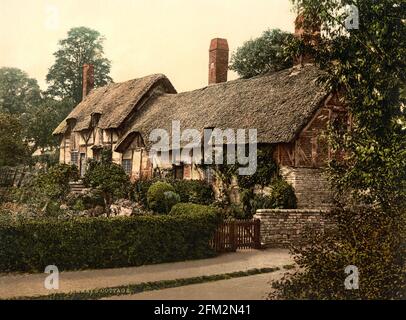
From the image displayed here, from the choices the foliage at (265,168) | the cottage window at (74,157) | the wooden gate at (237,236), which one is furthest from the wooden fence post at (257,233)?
the cottage window at (74,157)

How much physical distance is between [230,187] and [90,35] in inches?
1407

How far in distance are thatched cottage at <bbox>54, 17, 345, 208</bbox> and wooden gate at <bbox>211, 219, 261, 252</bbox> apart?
4.48 metres

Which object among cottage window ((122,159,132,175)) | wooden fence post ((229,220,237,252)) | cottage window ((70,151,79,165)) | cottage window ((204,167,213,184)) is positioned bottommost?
wooden fence post ((229,220,237,252))

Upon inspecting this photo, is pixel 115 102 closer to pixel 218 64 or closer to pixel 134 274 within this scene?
pixel 218 64

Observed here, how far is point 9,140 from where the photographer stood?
34344mm

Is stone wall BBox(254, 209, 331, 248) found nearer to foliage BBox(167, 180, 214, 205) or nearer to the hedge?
the hedge

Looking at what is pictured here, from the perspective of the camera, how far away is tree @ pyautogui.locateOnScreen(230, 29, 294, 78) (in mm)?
37000

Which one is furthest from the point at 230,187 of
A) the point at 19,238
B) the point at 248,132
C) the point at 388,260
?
the point at 388,260

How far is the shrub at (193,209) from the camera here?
14.4 metres

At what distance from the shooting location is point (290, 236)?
16672 mm

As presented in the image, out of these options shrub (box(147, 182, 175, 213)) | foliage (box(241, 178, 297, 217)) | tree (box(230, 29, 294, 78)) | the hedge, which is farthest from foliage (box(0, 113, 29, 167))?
the hedge

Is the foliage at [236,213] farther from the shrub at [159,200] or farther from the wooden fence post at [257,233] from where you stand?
the wooden fence post at [257,233]

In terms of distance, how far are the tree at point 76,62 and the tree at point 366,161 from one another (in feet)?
143

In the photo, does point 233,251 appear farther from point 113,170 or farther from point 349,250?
point 113,170
